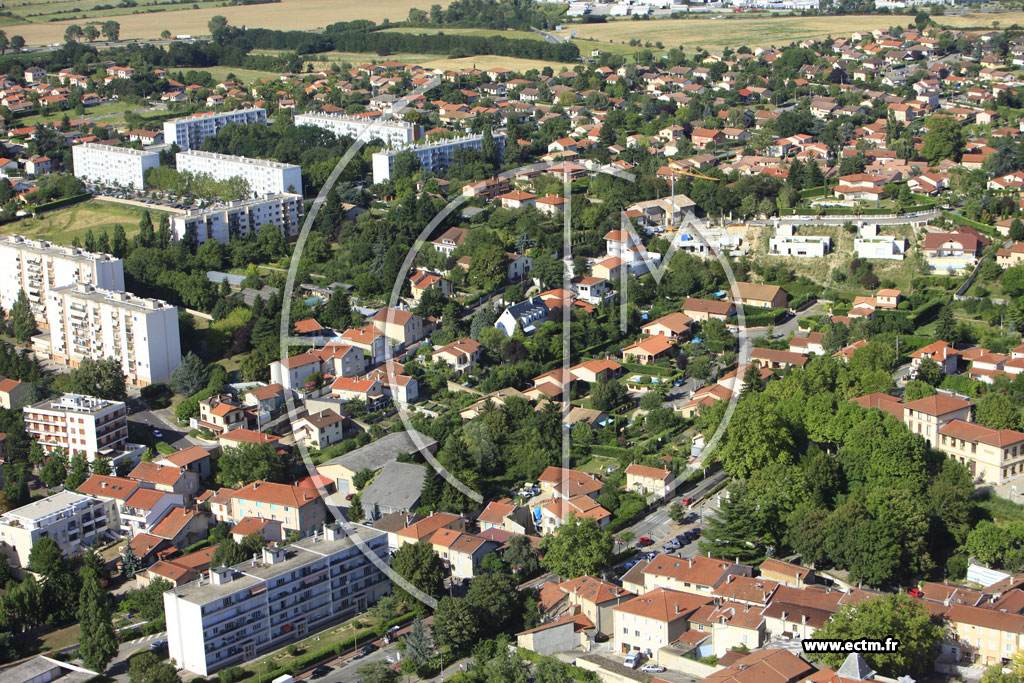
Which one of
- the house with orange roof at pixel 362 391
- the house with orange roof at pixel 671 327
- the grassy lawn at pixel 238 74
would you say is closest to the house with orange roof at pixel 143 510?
the house with orange roof at pixel 362 391

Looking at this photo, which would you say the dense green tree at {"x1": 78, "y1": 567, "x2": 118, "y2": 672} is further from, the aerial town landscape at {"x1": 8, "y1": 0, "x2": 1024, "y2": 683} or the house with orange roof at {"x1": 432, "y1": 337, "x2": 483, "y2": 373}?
the house with orange roof at {"x1": 432, "y1": 337, "x2": 483, "y2": 373}

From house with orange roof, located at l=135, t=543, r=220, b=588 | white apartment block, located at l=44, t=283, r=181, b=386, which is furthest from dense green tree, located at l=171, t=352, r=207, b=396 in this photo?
house with orange roof, located at l=135, t=543, r=220, b=588

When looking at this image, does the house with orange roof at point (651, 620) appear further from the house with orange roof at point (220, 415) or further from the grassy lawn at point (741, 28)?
the grassy lawn at point (741, 28)

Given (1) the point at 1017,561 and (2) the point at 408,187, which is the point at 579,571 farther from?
(2) the point at 408,187

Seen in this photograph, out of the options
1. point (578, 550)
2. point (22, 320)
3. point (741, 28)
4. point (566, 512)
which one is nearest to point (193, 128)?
point (22, 320)

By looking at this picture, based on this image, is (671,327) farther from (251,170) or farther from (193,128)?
(193,128)

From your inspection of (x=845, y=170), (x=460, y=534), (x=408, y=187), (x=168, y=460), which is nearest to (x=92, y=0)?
(x=408, y=187)
